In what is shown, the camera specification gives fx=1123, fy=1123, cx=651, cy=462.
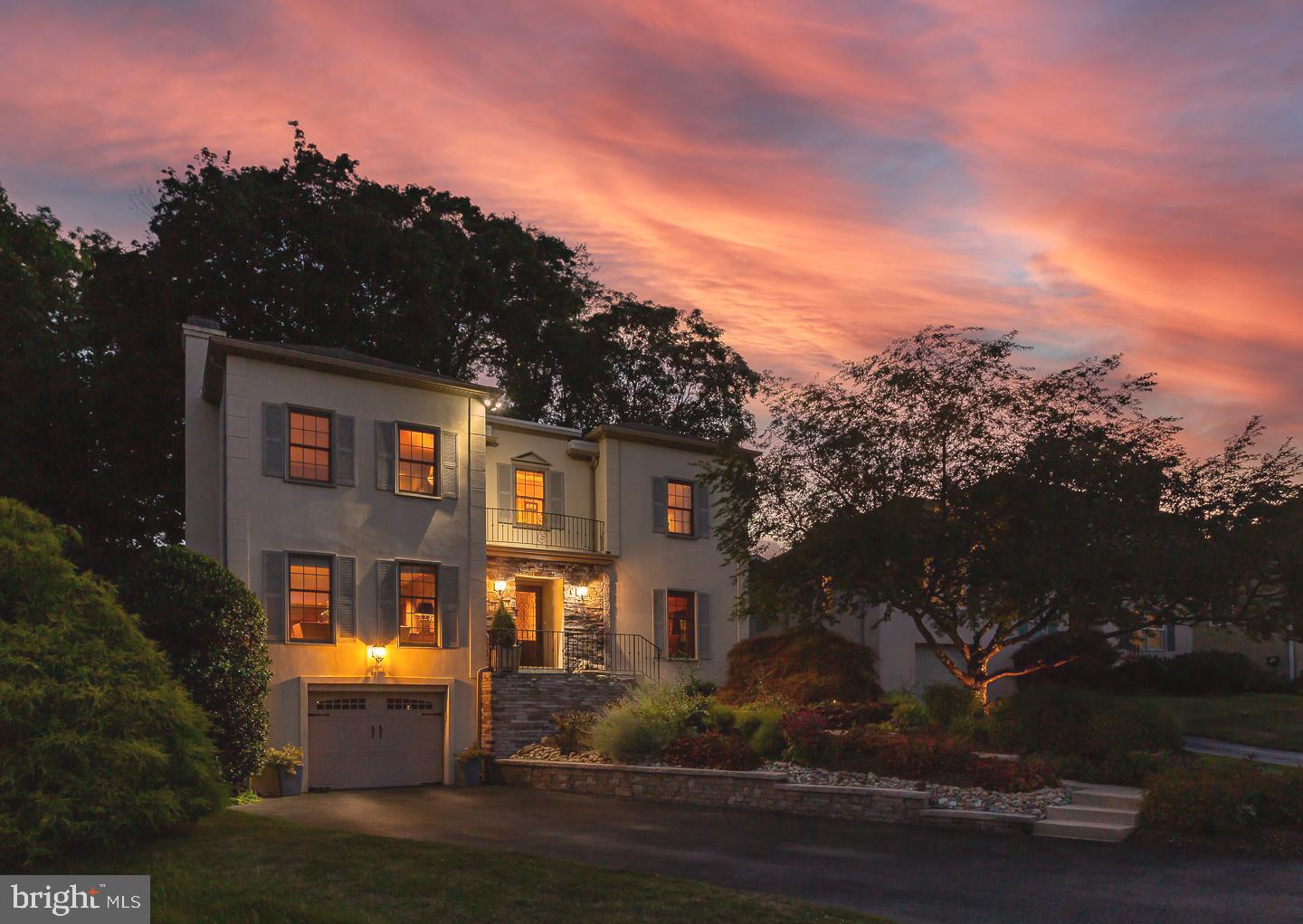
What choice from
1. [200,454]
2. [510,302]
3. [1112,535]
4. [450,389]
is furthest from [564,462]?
[1112,535]

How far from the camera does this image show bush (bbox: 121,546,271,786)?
17047mm

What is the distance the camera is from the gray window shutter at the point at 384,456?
21594 mm

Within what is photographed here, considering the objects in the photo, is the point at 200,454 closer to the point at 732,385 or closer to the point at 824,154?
the point at 824,154

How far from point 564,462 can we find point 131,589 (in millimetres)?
11290

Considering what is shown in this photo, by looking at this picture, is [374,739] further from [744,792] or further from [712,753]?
[744,792]

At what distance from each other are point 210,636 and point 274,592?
2565 mm

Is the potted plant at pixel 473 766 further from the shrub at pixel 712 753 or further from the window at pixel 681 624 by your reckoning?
the window at pixel 681 624

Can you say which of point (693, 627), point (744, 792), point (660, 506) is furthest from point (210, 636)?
point (693, 627)

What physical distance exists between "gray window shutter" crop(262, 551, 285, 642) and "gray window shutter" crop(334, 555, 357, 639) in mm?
1017

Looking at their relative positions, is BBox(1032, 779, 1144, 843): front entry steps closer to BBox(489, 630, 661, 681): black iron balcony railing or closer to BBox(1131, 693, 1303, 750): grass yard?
BBox(1131, 693, 1303, 750): grass yard

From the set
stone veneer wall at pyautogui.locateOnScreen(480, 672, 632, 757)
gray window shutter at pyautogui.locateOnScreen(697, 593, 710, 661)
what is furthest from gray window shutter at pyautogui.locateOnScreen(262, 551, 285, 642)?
gray window shutter at pyautogui.locateOnScreen(697, 593, 710, 661)

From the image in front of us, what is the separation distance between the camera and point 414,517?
21.9 m

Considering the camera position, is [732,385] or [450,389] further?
[732,385]

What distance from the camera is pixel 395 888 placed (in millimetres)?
9008
